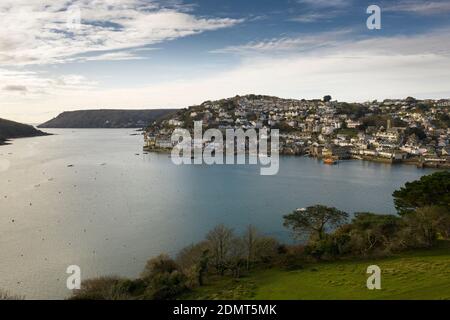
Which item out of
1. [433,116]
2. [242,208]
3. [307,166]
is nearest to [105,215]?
[242,208]

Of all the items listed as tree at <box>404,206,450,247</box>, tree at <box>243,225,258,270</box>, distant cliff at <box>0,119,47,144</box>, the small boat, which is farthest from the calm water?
distant cliff at <box>0,119,47,144</box>

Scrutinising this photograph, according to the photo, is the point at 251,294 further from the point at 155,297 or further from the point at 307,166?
the point at 307,166

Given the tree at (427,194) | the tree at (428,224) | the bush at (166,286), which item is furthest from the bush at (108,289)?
the tree at (427,194)

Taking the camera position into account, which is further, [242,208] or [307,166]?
[307,166]

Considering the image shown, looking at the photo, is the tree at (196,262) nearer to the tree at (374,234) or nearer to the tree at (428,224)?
the tree at (374,234)

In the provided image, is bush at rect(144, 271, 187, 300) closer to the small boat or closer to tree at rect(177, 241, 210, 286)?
tree at rect(177, 241, 210, 286)

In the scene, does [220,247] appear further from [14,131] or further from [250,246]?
[14,131]
